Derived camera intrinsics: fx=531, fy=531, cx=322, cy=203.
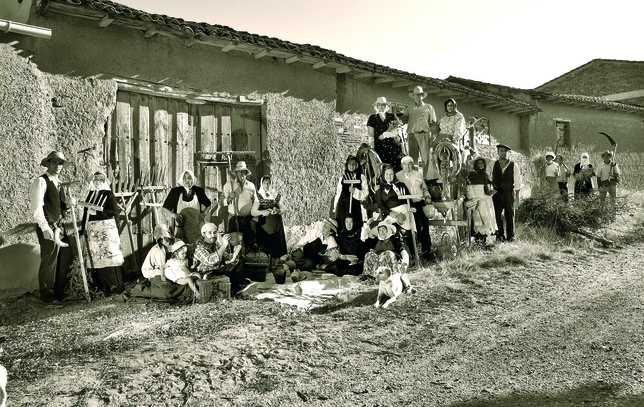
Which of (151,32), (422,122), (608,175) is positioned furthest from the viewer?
(608,175)

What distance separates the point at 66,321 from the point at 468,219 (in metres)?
6.04

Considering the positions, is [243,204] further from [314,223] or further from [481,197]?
[481,197]

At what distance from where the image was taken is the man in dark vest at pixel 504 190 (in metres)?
9.26

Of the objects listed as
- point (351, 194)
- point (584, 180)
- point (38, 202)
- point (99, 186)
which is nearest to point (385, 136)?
point (351, 194)

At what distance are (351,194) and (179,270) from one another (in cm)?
298

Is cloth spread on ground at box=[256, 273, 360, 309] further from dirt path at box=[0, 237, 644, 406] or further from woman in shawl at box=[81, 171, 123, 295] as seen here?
woman in shawl at box=[81, 171, 123, 295]

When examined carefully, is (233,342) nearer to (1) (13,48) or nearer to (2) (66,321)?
(2) (66,321)

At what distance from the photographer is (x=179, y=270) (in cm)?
614

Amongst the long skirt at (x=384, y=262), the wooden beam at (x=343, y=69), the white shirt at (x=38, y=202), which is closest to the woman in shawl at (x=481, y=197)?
the wooden beam at (x=343, y=69)

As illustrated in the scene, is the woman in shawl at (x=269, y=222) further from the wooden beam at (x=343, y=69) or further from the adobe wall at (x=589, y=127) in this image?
the adobe wall at (x=589, y=127)

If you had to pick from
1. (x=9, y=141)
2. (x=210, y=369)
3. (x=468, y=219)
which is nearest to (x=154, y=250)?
(x=9, y=141)

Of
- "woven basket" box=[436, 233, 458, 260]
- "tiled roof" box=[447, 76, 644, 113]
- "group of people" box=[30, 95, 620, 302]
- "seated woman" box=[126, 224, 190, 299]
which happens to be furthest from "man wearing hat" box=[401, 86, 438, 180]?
"tiled roof" box=[447, 76, 644, 113]

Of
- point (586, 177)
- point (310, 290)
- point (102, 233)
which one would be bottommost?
point (310, 290)

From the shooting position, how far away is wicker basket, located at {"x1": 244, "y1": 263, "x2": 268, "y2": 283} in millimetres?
7176
